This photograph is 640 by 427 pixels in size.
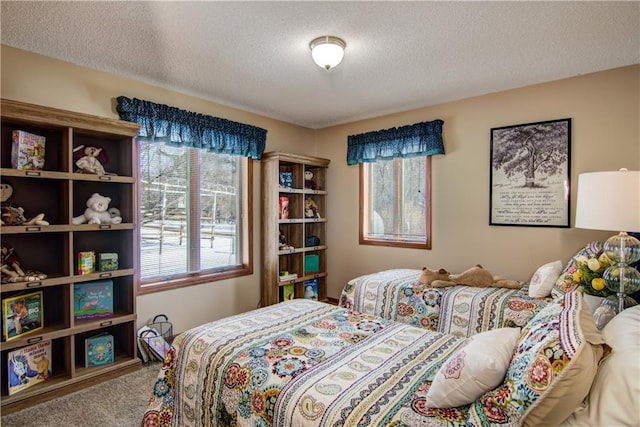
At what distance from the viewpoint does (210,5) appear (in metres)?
1.93

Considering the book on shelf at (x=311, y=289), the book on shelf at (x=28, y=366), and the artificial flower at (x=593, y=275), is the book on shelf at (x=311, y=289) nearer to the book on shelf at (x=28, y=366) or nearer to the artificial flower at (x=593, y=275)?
the book on shelf at (x=28, y=366)

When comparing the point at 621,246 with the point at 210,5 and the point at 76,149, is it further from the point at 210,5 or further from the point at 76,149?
the point at 76,149

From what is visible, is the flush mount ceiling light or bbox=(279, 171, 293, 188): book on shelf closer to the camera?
the flush mount ceiling light

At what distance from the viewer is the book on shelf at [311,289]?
14.6 ft

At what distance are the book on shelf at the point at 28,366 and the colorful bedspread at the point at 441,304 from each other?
7.79 feet

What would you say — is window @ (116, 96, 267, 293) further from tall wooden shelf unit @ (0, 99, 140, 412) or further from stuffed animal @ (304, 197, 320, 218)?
stuffed animal @ (304, 197, 320, 218)

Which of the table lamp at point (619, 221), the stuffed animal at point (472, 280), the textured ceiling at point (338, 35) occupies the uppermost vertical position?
the textured ceiling at point (338, 35)

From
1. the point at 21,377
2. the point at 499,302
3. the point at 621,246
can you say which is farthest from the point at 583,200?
the point at 21,377

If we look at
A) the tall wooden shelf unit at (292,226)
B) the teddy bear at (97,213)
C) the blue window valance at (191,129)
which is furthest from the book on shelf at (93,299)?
the tall wooden shelf unit at (292,226)

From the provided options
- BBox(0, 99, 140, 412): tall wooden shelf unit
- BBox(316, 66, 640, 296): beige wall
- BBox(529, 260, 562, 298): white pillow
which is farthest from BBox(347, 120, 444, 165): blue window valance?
BBox(0, 99, 140, 412): tall wooden shelf unit

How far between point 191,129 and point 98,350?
82.0 inches

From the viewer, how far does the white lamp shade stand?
1.85 metres

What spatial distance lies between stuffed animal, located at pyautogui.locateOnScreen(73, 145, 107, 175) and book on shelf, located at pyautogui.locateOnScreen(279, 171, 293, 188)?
75.5 inches

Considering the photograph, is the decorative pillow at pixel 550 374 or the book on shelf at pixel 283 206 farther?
the book on shelf at pixel 283 206
